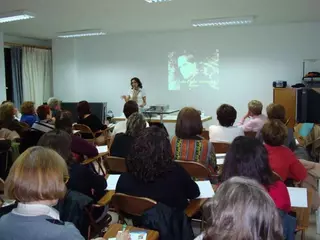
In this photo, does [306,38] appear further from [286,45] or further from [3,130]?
[3,130]

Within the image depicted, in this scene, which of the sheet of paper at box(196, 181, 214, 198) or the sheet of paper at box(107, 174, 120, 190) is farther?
the sheet of paper at box(107, 174, 120, 190)

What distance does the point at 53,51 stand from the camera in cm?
873

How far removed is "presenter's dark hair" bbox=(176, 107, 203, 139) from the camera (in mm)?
3004

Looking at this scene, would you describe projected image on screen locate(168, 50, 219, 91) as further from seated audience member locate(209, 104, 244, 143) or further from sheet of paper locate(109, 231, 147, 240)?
sheet of paper locate(109, 231, 147, 240)

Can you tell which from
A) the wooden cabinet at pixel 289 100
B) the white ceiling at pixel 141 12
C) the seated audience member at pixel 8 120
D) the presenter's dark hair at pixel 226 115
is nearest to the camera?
the presenter's dark hair at pixel 226 115

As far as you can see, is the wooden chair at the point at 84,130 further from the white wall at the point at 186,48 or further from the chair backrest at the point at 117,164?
the white wall at the point at 186,48

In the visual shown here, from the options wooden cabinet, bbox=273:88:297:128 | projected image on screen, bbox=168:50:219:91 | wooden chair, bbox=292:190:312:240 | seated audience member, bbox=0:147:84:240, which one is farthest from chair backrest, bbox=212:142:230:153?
projected image on screen, bbox=168:50:219:91

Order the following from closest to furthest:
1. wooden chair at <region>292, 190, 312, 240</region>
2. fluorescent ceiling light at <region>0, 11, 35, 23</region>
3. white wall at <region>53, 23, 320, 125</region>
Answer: wooden chair at <region>292, 190, 312, 240</region> < fluorescent ceiling light at <region>0, 11, 35, 23</region> < white wall at <region>53, 23, 320, 125</region>

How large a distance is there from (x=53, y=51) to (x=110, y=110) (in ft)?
7.35

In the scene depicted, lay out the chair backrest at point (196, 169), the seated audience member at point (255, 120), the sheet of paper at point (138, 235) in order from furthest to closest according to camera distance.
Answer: the seated audience member at point (255, 120), the chair backrest at point (196, 169), the sheet of paper at point (138, 235)

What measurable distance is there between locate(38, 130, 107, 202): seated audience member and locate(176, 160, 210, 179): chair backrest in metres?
0.71

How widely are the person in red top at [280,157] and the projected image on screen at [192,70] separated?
4.88m

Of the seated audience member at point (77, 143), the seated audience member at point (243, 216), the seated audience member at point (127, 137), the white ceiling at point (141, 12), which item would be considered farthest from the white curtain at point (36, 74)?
the seated audience member at point (243, 216)

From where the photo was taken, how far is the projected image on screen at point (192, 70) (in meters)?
7.43
